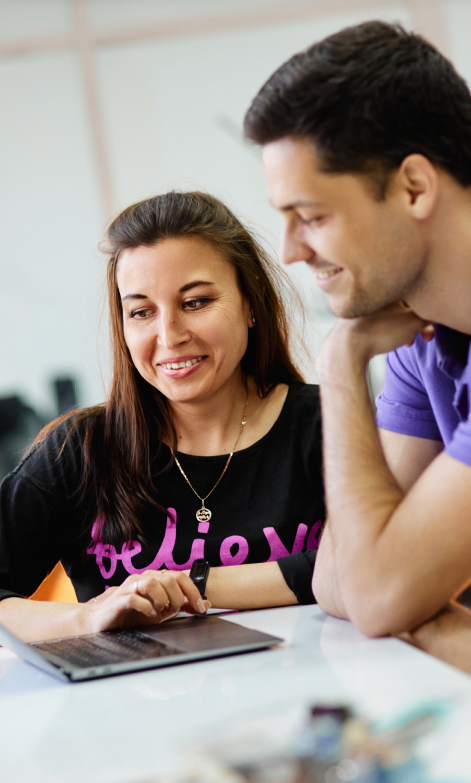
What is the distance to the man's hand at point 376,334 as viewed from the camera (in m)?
1.14

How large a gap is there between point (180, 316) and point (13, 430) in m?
2.65

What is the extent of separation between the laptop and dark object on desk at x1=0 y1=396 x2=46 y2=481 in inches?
115

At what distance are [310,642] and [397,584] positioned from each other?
0.42ft

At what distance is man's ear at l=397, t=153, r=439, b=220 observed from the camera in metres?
0.99

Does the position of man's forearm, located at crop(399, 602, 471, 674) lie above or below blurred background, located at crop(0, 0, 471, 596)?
below

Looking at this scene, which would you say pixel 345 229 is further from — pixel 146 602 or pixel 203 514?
pixel 203 514

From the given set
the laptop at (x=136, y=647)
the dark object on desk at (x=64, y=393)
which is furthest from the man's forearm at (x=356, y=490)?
the dark object on desk at (x=64, y=393)

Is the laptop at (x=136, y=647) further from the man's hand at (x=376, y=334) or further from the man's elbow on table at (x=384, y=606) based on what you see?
the man's hand at (x=376, y=334)

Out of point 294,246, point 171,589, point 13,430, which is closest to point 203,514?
point 171,589

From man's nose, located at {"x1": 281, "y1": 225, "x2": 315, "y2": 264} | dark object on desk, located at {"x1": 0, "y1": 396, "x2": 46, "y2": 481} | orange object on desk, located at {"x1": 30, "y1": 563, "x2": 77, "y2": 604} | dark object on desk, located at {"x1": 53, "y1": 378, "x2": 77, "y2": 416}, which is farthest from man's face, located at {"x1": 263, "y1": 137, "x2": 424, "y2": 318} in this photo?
A: dark object on desk, located at {"x1": 53, "y1": 378, "x2": 77, "y2": 416}

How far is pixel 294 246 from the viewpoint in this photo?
1.07 metres

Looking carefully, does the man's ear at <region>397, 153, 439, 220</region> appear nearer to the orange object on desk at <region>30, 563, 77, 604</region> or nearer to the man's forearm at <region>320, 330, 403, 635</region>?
the man's forearm at <region>320, 330, 403, 635</region>

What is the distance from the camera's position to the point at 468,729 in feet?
1.91

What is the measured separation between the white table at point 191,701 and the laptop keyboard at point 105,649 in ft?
0.11
